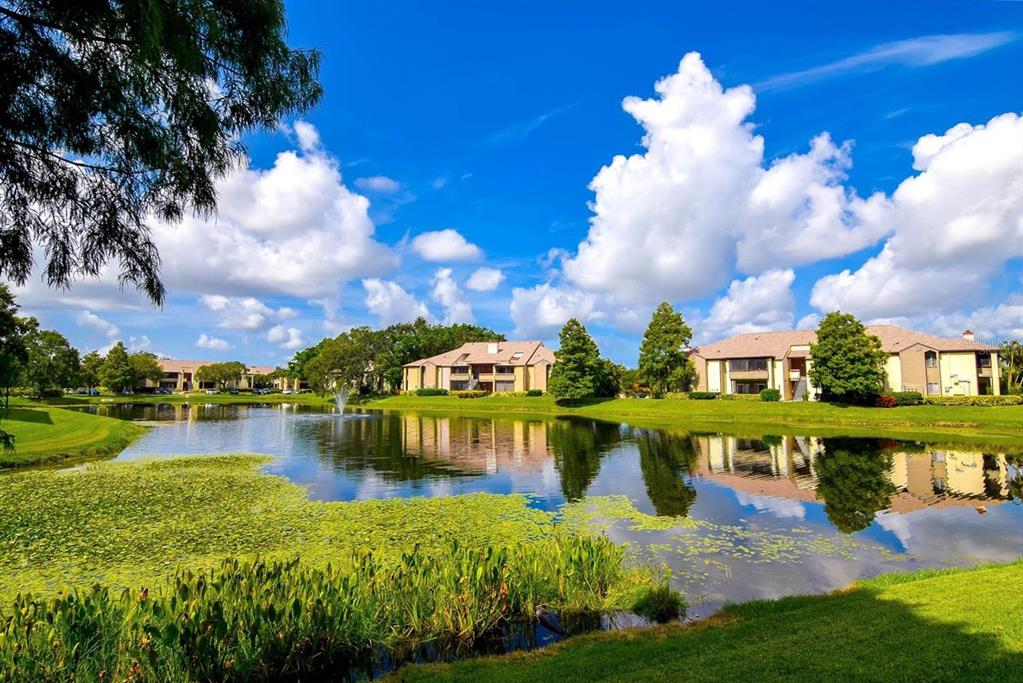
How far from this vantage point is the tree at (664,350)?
225 feet

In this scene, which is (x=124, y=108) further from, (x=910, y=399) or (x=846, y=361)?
(x=910, y=399)

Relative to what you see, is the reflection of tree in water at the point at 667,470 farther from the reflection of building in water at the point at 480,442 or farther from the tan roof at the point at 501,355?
the tan roof at the point at 501,355

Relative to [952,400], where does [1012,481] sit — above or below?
below

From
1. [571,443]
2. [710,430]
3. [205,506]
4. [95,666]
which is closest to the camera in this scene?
[95,666]

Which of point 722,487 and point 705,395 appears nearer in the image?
point 722,487

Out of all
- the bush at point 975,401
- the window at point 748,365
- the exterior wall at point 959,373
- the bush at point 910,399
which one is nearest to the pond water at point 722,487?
the bush at point 910,399

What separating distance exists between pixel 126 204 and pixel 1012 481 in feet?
103

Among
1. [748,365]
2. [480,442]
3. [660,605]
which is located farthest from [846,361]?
[660,605]

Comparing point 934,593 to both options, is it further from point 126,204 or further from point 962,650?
point 126,204

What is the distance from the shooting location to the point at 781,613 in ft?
29.5

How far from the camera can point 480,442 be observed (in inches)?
1511

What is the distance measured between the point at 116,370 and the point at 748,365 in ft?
363

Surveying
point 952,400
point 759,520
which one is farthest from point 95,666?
point 952,400

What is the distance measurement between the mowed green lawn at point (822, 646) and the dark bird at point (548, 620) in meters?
0.97
